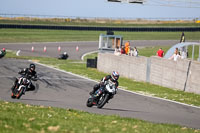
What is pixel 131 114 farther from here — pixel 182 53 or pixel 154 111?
pixel 182 53

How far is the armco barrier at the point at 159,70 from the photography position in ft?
72.4

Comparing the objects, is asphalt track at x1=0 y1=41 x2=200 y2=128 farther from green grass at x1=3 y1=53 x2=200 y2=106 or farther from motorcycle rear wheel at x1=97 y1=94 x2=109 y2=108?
green grass at x1=3 y1=53 x2=200 y2=106

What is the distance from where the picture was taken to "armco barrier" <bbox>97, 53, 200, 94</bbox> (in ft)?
72.4

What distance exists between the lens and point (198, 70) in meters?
21.5

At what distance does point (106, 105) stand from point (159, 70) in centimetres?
813

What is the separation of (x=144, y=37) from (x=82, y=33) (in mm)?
10443

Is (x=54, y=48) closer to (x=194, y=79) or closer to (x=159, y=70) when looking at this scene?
(x=159, y=70)

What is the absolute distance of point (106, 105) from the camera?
A: 17.6 metres

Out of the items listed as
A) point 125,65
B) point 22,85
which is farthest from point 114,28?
point 22,85

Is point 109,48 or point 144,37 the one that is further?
point 144,37

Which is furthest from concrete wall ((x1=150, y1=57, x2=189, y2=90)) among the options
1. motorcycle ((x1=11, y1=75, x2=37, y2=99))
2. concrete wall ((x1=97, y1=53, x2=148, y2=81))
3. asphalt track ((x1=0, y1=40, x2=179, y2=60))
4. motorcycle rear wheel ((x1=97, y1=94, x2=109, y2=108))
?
asphalt track ((x1=0, y1=40, x2=179, y2=60))

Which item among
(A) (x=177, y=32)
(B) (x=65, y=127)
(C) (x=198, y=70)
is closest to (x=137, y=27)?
(A) (x=177, y=32)

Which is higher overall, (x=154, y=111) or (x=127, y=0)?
(x=127, y=0)

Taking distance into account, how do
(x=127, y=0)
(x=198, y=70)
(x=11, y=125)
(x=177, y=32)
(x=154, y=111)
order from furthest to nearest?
(x=177, y=32) < (x=127, y=0) < (x=198, y=70) < (x=154, y=111) < (x=11, y=125)
